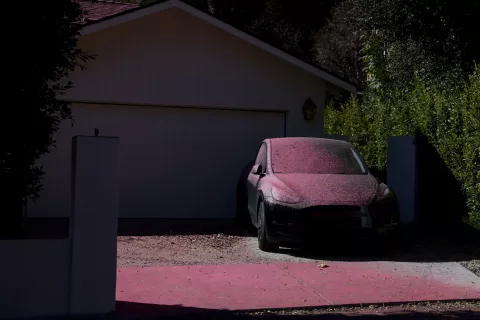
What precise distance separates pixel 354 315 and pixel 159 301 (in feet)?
6.56

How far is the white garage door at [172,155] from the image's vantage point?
42.1ft

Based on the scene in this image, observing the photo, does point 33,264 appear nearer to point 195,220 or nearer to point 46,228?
point 46,228

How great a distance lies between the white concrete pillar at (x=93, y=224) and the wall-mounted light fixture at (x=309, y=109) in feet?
23.9

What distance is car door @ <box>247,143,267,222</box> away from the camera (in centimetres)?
1103

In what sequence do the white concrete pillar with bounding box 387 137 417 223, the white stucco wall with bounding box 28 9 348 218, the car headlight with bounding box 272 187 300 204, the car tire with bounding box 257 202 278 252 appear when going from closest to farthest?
the car headlight with bounding box 272 187 300 204 < the car tire with bounding box 257 202 278 252 < the white concrete pillar with bounding box 387 137 417 223 < the white stucco wall with bounding box 28 9 348 218

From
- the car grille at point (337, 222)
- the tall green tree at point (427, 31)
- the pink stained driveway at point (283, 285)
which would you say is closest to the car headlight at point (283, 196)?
the car grille at point (337, 222)

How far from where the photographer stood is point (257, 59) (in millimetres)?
13555

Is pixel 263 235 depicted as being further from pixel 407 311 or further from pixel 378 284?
pixel 407 311

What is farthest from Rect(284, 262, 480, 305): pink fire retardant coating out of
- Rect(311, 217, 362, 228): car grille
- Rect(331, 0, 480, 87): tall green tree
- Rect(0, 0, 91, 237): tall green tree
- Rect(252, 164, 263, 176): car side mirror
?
Rect(331, 0, 480, 87): tall green tree

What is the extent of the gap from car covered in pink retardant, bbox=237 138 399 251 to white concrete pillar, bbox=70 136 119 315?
3320 millimetres

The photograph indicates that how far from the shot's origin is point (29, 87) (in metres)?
6.39

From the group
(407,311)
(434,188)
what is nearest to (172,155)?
(434,188)

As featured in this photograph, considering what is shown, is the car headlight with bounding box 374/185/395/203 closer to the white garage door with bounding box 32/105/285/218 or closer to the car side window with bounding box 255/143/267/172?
the car side window with bounding box 255/143/267/172

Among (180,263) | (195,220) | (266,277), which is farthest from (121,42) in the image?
(266,277)
